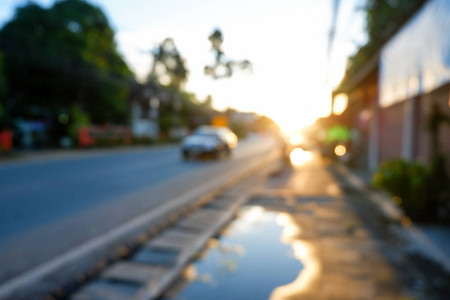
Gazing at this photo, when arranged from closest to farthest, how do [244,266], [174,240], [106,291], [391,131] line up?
[106,291] → [244,266] → [174,240] → [391,131]

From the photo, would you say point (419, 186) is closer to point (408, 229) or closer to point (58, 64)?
point (408, 229)

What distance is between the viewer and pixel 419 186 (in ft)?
21.3

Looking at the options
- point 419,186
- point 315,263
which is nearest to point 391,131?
point 419,186

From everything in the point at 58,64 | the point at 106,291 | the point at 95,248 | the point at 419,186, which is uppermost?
the point at 58,64

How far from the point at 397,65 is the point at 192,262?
836 centimetres

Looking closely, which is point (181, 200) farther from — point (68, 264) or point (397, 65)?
point (397, 65)

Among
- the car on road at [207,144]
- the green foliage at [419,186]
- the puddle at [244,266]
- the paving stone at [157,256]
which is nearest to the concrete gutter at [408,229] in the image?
the green foliage at [419,186]

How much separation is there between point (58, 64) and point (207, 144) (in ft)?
41.3

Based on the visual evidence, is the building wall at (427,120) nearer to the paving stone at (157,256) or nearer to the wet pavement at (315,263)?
the wet pavement at (315,263)

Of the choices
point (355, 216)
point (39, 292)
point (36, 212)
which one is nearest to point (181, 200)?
point (36, 212)

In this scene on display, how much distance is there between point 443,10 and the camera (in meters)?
6.72

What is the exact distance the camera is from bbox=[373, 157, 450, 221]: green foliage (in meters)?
6.39

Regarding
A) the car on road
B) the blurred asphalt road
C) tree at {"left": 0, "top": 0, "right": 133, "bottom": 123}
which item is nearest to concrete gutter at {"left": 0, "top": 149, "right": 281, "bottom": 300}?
the blurred asphalt road

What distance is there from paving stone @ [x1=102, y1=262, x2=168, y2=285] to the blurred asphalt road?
3.23 feet
